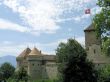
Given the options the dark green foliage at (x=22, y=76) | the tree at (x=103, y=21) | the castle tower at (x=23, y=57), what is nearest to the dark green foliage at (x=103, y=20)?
the tree at (x=103, y=21)

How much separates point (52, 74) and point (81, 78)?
42585mm

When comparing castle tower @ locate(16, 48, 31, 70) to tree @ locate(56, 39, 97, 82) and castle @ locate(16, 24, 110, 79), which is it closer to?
castle @ locate(16, 24, 110, 79)

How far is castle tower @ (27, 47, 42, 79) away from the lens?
114m

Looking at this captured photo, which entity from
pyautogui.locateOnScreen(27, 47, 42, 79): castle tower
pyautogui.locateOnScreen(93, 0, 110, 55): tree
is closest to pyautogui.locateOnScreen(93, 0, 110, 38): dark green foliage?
pyautogui.locateOnScreen(93, 0, 110, 55): tree

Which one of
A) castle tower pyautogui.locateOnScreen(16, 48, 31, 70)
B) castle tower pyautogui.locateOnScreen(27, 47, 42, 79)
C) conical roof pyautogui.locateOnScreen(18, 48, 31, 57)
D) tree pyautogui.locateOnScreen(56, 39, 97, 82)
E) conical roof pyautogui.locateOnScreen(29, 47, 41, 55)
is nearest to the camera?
tree pyautogui.locateOnScreen(56, 39, 97, 82)

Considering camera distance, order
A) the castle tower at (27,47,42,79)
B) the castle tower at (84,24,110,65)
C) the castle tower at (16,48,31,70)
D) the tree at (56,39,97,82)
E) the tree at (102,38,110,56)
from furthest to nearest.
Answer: the castle tower at (16,48,31,70)
the castle tower at (27,47,42,79)
the castle tower at (84,24,110,65)
the tree at (56,39,97,82)
the tree at (102,38,110,56)

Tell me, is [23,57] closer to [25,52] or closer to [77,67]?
[25,52]

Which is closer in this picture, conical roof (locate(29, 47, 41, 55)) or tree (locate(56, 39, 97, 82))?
tree (locate(56, 39, 97, 82))

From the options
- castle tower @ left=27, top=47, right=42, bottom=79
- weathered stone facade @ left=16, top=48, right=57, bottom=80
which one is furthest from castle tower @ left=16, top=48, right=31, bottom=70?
castle tower @ left=27, top=47, right=42, bottom=79

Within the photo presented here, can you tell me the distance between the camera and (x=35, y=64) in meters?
117

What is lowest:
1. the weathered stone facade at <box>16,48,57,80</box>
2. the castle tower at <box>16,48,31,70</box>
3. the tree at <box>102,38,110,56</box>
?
the tree at <box>102,38,110,56</box>

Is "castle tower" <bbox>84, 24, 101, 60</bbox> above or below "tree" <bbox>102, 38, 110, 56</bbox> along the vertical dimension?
above

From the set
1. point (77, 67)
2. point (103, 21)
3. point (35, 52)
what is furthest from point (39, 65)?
point (103, 21)

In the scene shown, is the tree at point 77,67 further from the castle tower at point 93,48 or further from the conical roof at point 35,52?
the conical roof at point 35,52
